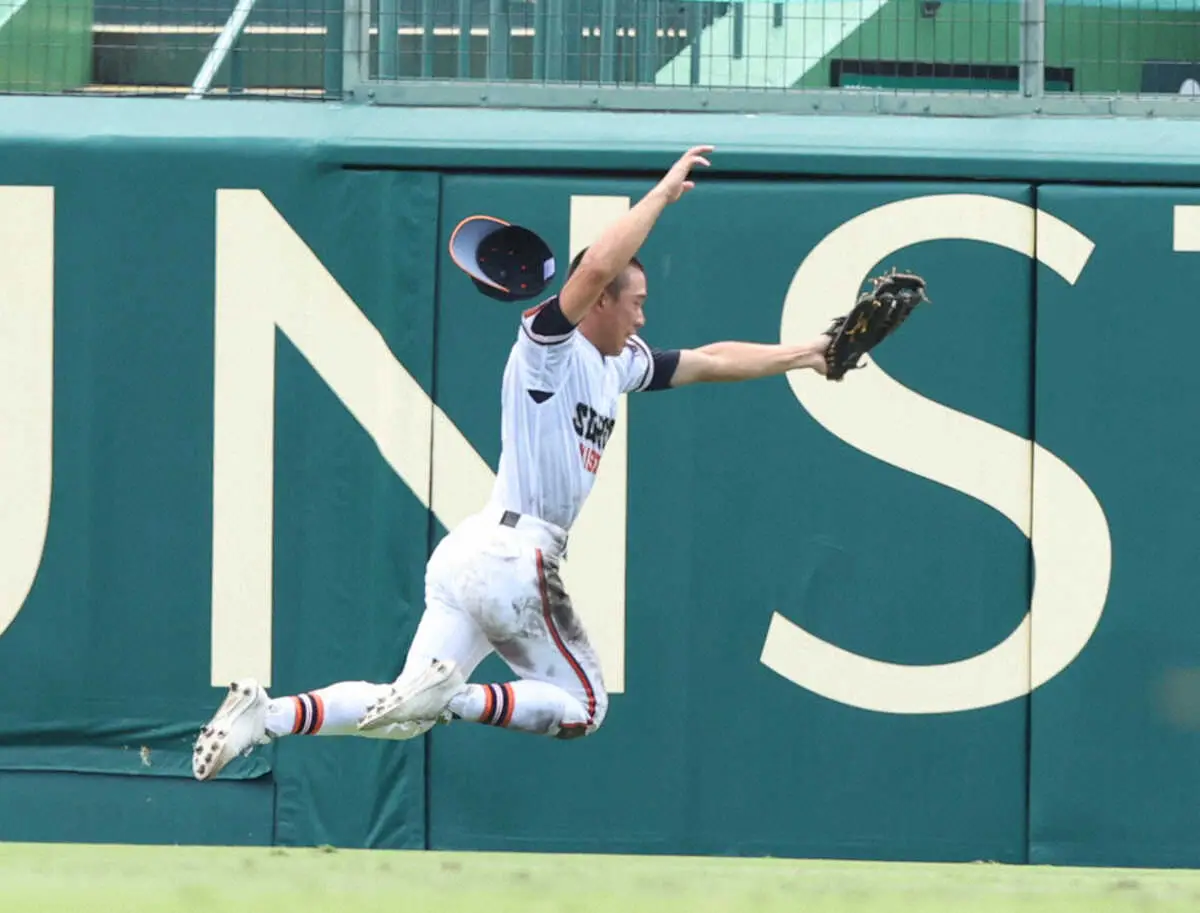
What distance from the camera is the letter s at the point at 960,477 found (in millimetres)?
7336

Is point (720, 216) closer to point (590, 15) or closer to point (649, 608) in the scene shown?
point (590, 15)

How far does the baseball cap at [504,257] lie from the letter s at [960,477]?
1900mm

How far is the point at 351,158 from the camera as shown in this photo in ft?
24.0

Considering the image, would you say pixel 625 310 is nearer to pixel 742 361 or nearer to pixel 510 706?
pixel 742 361

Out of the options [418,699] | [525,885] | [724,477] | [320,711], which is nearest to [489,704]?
[418,699]

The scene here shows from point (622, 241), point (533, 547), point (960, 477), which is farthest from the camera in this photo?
point (960, 477)

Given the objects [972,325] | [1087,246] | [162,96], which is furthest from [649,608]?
[162,96]

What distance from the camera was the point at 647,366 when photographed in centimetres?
596

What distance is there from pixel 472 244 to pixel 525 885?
2.11 metres

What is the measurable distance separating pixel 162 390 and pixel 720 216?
235cm

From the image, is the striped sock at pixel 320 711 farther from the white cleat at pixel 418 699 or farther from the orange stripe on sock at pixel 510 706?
the orange stripe on sock at pixel 510 706

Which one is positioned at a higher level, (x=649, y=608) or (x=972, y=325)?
(x=972, y=325)

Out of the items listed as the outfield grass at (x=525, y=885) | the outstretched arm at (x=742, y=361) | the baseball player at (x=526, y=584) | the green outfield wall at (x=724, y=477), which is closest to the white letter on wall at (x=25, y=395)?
the green outfield wall at (x=724, y=477)

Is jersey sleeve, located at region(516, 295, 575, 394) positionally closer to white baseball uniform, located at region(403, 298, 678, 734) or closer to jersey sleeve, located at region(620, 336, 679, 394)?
white baseball uniform, located at region(403, 298, 678, 734)
